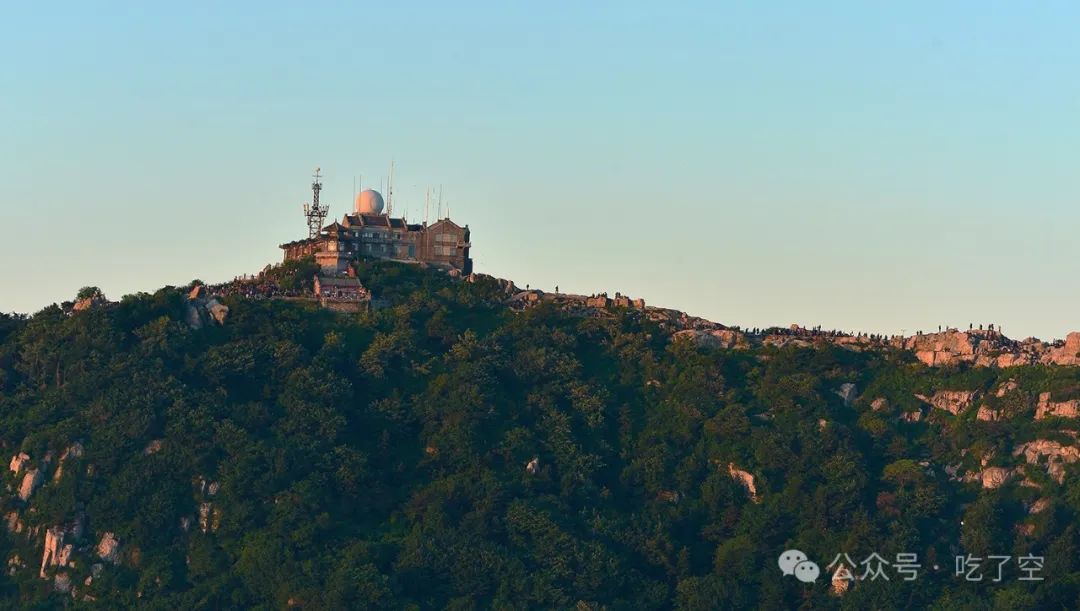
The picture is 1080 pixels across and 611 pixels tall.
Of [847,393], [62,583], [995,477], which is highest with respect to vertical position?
[847,393]

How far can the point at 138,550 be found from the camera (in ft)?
403

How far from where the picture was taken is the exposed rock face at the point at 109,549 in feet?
402

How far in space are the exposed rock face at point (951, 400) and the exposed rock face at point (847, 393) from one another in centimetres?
397

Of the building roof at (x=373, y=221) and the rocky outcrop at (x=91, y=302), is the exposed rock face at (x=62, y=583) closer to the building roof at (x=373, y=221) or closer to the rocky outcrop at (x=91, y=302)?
the rocky outcrop at (x=91, y=302)

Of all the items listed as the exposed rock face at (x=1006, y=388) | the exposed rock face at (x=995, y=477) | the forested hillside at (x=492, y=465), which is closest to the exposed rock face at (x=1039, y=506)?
the forested hillside at (x=492, y=465)

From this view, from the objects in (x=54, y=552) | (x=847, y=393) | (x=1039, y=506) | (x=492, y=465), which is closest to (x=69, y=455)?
(x=54, y=552)

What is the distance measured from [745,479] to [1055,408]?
18.6 m

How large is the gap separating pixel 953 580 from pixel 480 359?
31642 mm

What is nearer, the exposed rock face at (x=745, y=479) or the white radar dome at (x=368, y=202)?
the exposed rock face at (x=745, y=479)

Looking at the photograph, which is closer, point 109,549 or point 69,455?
point 109,549

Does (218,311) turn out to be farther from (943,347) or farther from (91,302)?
(943,347)

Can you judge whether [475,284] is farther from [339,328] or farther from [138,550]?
[138,550]

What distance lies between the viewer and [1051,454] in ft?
428

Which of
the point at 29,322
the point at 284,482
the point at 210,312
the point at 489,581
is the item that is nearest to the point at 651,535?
the point at 489,581
